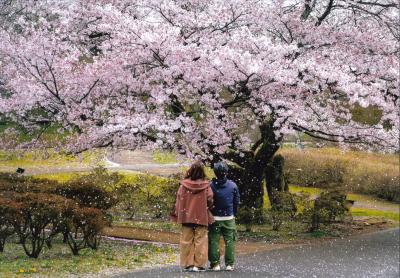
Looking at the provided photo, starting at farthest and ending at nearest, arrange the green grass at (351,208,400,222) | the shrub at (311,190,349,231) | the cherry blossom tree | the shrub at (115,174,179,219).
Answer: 1. the green grass at (351,208,400,222)
2. the shrub at (115,174,179,219)
3. the shrub at (311,190,349,231)
4. the cherry blossom tree

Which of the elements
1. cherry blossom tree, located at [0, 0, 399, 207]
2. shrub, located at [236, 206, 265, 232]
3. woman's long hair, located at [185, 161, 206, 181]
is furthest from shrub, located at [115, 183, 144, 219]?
woman's long hair, located at [185, 161, 206, 181]

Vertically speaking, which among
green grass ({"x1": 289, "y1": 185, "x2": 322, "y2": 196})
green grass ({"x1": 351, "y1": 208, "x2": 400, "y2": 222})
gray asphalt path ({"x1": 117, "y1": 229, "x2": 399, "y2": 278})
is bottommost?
green grass ({"x1": 351, "y1": 208, "x2": 400, "y2": 222})

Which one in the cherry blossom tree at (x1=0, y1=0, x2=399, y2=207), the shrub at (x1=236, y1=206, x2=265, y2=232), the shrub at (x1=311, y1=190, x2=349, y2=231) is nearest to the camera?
the cherry blossom tree at (x1=0, y1=0, x2=399, y2=207)

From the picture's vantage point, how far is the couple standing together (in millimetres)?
8461

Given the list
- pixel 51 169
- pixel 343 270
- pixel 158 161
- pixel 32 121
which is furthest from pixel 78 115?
pixel 158 161

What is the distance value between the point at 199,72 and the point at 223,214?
3805 mm

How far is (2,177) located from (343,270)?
7.48m

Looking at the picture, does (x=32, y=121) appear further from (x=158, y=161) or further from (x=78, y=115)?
(x=158, y=161)

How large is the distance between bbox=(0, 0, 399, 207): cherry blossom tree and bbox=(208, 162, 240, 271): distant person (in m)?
2.90

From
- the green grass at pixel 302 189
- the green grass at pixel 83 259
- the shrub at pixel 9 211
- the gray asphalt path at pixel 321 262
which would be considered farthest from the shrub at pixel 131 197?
the green grass at pixel 302 189

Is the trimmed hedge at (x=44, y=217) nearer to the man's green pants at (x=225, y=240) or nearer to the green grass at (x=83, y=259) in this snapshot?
the green grass at (x=83, y=259)

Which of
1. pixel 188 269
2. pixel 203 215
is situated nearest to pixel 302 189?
pixel 188 269

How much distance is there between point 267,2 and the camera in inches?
524

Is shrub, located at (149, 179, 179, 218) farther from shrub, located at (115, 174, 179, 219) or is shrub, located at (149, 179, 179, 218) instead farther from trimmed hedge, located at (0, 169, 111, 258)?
trimmed hedge, located at (0, 169, 111, 258)
